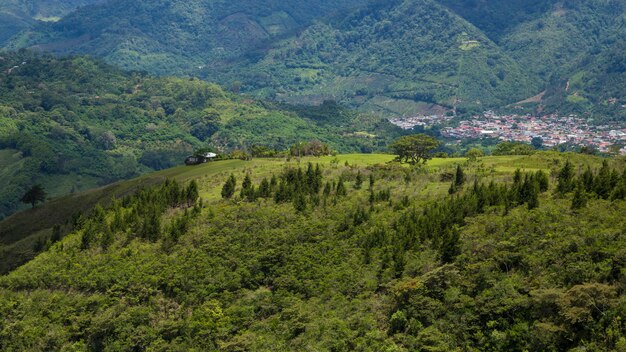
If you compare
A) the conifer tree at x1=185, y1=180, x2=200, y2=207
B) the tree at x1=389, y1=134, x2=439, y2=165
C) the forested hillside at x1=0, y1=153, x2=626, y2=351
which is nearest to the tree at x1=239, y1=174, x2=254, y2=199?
the forested hillside at x1=0, y1=153, x2=626, y2=351

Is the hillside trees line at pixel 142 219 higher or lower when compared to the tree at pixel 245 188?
lower

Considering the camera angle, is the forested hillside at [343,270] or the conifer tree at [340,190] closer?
the forested hillside at [343,270]

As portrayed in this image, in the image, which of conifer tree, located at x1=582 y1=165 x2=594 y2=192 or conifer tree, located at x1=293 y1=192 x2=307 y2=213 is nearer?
conifer tree, located at x1=582 y1=165 x2=594 y2=192

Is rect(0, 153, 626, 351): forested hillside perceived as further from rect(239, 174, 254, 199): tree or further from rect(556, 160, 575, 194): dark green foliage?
rect(239, 174, 254, 199): tree

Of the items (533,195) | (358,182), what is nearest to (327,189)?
(358,182)

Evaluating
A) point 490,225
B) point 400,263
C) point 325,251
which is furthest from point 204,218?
point 490,225

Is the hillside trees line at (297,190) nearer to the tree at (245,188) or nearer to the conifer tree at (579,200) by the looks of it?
the tree at (245,188)

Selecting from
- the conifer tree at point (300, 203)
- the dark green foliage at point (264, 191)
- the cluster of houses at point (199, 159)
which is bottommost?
the conifer tree at point (300, 203)

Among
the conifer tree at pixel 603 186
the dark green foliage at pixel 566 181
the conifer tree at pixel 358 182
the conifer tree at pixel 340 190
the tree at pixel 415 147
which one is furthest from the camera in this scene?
the tree at pixel 415 147

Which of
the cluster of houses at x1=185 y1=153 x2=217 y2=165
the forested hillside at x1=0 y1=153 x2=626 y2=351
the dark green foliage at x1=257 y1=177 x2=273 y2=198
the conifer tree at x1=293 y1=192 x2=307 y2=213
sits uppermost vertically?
the cluster of houses at x1=185 y1=153 x2=217 y2=165

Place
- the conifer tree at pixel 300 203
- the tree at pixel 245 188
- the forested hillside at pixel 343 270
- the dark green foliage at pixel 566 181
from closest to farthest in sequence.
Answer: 1. the forested hillside at pixel 343 270
2. the dark green foliage at pixel 566 181
3. the conifer tree at pixel 300 203
4. the tree at pixel 245 188

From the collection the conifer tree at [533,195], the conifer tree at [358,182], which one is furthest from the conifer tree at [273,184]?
the conifer tree at [533,195]
